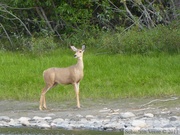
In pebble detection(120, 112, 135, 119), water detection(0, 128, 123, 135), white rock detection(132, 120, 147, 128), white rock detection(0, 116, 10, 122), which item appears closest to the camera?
water detection(0, 128, 123, 135)

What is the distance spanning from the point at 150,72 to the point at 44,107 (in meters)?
3.53

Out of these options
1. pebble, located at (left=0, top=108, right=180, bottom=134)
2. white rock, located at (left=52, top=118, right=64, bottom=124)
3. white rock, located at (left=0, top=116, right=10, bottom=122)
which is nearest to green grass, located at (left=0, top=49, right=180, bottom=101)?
white rock, located at (left=0, top=116, right=10, bottom=122)

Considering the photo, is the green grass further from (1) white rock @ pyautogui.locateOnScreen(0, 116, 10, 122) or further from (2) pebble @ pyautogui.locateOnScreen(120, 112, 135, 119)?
(2) pebble @ pyautogui.locateOnScreen(120, 112, 135, 119)

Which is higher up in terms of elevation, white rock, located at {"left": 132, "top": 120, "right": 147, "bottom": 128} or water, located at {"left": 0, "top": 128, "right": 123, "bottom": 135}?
white rock, located at {"left": 132, "top": 120, "right": 147, "bottom": 128}

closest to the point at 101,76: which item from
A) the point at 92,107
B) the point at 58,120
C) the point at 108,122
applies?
the point at 92,107

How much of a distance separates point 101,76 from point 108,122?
4621mm

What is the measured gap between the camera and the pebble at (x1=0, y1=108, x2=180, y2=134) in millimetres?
11406

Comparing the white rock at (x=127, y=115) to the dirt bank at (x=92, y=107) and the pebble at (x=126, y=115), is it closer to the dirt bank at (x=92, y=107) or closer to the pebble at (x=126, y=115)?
the pebble at (x=126, y=115)

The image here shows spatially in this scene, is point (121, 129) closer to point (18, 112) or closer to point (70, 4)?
point (18, 112)

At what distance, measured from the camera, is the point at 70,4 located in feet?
68.8

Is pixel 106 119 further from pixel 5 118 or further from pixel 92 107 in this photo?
pixel 5 118

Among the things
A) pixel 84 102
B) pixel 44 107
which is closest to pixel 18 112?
pixel 44 107

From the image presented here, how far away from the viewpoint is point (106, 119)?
12.6 metres

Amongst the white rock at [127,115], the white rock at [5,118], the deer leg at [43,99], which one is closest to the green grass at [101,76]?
the deer leg at [43,99]
